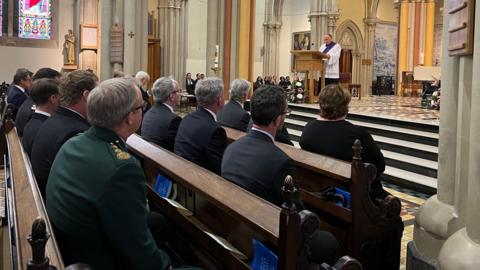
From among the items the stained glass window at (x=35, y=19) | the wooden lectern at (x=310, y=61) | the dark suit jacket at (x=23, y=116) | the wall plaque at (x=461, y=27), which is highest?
the stained glass window at (x=35, y=19)

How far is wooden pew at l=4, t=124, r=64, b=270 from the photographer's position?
130 centimetres

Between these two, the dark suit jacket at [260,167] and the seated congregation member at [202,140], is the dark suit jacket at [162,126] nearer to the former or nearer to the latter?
the seated congregation member at [202,140]

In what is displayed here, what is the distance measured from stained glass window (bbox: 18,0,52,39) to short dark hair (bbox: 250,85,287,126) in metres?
19.3

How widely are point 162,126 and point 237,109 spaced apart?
3.23ft

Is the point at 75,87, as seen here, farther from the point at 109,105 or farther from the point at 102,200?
the point at 102,200

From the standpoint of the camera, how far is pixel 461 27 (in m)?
2.92

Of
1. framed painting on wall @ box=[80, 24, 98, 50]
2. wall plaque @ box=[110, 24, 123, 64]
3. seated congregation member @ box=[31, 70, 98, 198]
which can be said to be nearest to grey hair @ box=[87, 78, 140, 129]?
seated congregation member @ box=[31, 70, 98, 198]

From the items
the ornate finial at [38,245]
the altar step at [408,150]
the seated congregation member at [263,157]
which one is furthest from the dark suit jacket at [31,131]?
the altar step at [408,150]

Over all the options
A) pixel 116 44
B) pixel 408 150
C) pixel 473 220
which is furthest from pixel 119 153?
pixel 116 44

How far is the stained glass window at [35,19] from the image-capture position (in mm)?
19797

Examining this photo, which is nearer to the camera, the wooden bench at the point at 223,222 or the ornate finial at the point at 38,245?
the ornate finial at the point at 38,245

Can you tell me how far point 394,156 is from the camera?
783 centimetres

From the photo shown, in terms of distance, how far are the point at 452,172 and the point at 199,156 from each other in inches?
76.0

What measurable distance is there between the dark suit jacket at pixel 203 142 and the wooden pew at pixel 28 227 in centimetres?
123
